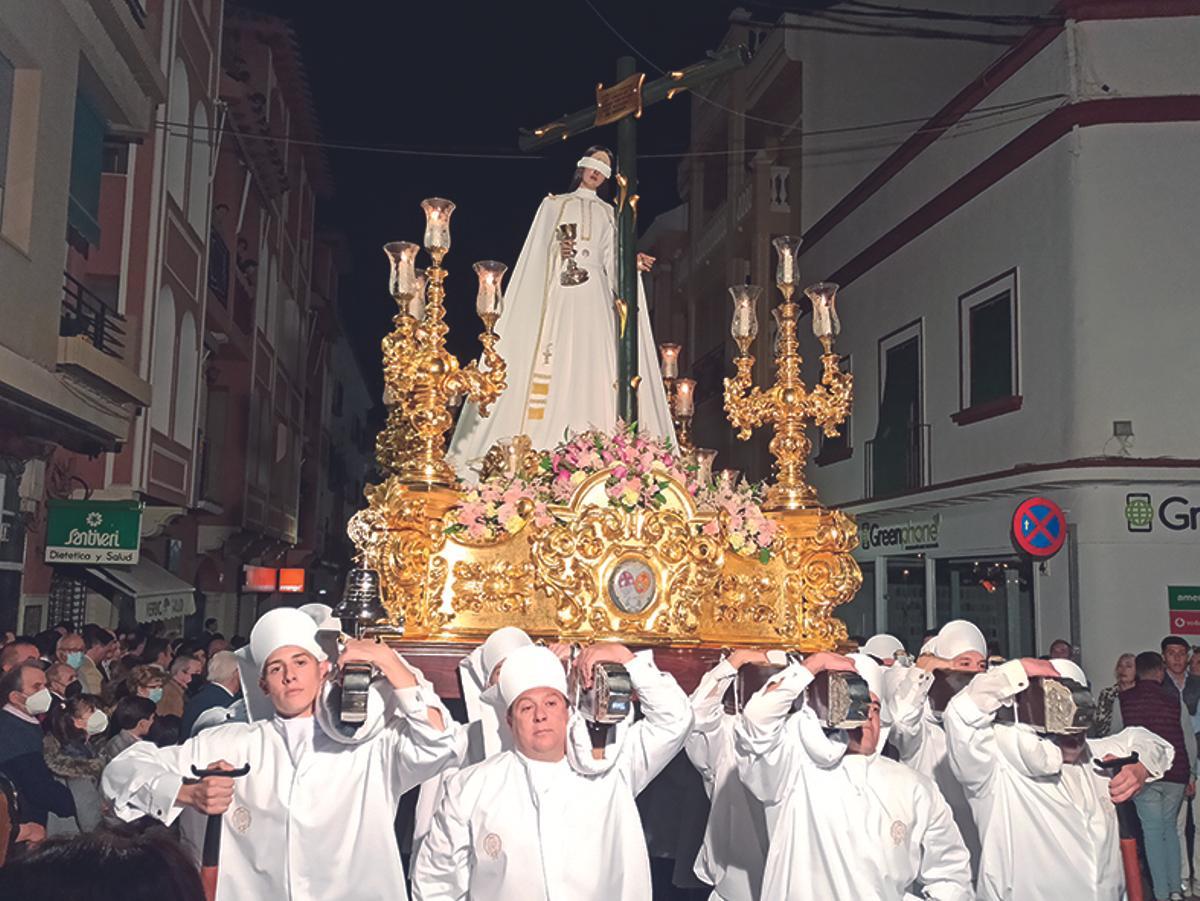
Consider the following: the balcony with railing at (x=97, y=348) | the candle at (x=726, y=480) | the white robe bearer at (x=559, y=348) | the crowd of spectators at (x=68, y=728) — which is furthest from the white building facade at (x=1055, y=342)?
the balcony with railing at (x=97, y=348)

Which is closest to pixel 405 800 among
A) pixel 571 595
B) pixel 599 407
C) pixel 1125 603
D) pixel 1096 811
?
pixel 571 595

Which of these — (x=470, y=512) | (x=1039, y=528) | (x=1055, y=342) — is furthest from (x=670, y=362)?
(x=1055, y=342)

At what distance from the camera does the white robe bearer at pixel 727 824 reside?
5.54 m

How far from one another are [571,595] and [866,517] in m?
10.9

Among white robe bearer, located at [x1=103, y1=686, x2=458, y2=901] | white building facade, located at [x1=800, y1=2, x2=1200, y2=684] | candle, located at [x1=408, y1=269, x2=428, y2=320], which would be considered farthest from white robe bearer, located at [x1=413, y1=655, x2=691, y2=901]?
white building facade, located at [x1=800, y1=2, x2=1200, y2=684]

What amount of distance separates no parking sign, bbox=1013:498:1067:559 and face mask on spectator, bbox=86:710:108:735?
7.57 metres

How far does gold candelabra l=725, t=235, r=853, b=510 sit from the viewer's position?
26.0 feet

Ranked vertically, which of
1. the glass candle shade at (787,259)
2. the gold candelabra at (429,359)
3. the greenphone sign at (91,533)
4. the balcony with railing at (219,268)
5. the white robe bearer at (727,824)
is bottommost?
the white robe bearer at (727,824)

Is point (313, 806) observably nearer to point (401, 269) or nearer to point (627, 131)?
point (401, 269)

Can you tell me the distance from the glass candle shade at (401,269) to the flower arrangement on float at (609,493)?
117 cm

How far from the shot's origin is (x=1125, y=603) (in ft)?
38.3

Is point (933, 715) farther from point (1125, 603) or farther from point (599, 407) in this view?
point (1125, 603)

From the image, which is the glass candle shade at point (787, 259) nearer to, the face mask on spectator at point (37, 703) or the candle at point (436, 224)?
the candle at point (436, 224)

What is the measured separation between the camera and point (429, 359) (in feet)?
23.3
